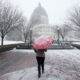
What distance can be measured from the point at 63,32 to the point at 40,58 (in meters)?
41.6

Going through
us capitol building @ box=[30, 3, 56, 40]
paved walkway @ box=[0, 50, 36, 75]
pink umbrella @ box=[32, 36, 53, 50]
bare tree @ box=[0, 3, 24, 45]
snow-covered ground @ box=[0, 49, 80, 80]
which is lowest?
paved walkway @ box=[0, 50, 36, 75]

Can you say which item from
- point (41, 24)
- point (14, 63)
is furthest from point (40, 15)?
point (14, 63)

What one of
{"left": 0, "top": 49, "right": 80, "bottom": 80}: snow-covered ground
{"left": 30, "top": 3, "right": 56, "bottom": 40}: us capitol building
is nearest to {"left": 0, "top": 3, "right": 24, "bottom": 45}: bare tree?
{"left": 0, "top": 49, "right": 80, "bottom": 80}: snow-covered ground

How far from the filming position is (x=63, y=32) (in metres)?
45.8

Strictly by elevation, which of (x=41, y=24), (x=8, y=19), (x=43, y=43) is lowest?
(x=43, y=43)

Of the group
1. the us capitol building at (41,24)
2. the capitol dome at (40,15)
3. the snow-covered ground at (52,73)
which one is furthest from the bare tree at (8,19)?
the capitol dome at (40,15)

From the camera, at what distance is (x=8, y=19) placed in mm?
17891

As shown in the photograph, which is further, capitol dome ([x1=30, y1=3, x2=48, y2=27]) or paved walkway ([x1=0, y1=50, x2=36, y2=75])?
capitol dome ([x1=30, y1=3, x2=48, y2=27])

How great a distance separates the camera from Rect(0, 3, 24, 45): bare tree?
16.2 meters

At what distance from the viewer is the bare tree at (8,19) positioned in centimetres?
1625

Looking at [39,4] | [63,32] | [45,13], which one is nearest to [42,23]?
[45,13]

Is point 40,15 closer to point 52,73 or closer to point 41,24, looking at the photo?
point 41,24

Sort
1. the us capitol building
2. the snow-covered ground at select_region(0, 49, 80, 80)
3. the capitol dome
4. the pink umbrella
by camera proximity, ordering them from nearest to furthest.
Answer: the pink umbrella → the snow-covered ground at select_region(0, 49, 80, 80) → the us capitol building → the capitol dome

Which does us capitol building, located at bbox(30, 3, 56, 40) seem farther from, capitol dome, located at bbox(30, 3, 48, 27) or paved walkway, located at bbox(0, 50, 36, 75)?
paved walkway, located at bbox(0, 50, 36, 75)
